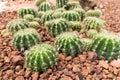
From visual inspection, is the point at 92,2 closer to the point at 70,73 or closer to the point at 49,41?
the point at 49,41

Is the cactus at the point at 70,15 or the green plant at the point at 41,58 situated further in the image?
the cactus at the point at 70,15

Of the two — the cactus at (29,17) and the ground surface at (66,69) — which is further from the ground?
the cactus at (29,17)

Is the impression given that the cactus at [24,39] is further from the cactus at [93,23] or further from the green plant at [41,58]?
the cactus at [93,23]

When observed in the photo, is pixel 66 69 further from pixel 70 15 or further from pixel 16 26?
pixel 70 15

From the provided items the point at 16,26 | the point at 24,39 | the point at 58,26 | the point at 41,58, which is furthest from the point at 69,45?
the point at 16,26

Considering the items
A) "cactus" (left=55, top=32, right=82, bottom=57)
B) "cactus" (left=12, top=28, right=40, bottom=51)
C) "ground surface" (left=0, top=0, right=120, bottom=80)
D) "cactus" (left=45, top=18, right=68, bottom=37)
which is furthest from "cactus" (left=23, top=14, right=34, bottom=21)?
"cactus" (left=55, top=32, right=82, bottom=57)

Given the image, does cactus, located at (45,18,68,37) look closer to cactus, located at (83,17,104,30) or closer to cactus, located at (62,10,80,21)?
cactus, located at (62,10,80,21)

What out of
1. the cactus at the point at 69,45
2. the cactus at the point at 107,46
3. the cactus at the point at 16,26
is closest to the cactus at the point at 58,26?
the cactus at the point at 16,26
